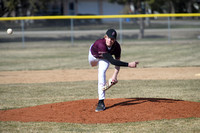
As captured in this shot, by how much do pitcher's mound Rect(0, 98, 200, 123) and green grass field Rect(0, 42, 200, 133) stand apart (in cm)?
29

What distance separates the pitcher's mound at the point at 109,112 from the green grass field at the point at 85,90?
0.29 m

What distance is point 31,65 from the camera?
15.3m

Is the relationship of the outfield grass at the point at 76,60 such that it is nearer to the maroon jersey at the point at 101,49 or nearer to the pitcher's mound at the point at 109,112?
the pitcher's mound at the point at 109,112

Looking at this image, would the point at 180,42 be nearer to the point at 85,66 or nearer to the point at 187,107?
the point at 85,66

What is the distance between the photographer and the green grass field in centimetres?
552

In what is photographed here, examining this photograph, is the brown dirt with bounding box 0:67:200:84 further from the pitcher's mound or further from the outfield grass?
the pitcher's mound

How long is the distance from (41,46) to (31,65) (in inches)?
353

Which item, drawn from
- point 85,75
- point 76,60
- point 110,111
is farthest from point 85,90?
point 76,60

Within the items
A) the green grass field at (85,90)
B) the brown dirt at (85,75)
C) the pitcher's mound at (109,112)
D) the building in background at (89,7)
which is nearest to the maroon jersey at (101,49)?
the pitcher's mound at (109,112)

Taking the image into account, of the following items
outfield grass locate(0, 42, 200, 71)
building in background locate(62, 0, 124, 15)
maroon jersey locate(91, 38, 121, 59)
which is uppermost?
building in background locate(62, 0, 124, 15)

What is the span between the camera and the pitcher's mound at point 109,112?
6066 millimetres

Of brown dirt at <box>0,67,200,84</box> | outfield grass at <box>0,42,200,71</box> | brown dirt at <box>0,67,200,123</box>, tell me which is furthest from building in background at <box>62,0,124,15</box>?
brown dirt at <box>0,67,200,123</box>

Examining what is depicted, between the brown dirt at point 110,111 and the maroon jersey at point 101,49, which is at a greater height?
the maroon jersey at point 101,49

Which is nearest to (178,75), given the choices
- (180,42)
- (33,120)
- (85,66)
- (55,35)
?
(85,66)
